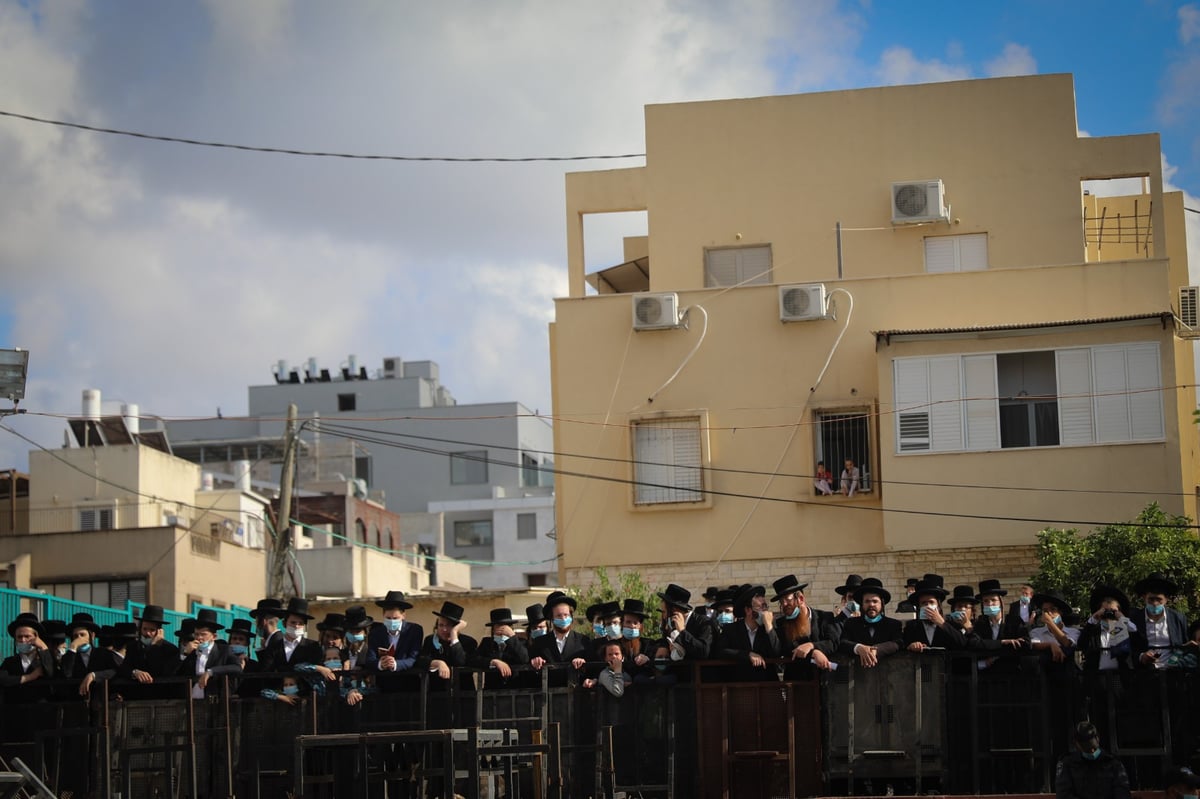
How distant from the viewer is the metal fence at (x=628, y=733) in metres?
14.9

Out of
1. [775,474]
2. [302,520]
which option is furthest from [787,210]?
[302,520]

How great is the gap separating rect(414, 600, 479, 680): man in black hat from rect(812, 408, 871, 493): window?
13.4 m

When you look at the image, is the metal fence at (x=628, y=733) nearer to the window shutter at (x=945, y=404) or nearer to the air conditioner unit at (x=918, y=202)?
the window shutter at (x=945, y=404)

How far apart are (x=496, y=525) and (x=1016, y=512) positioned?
51.1 meters

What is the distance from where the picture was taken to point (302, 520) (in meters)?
60.0

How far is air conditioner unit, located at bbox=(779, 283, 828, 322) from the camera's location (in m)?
29.2

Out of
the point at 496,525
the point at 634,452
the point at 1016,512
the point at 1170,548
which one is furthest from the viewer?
the point at 496,525

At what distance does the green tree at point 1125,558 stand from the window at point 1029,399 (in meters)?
2.23

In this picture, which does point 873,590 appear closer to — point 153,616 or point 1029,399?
point 153,616

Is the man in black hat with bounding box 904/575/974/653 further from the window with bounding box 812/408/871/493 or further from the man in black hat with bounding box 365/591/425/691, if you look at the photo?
the window with bounding box 812/408/871/493

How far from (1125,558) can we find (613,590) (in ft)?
27.5

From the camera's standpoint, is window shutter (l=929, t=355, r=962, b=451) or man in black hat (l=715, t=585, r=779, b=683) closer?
man in black hat (l=715, t=585, r=779, b=683)

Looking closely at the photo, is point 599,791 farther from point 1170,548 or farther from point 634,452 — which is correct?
point 634,452

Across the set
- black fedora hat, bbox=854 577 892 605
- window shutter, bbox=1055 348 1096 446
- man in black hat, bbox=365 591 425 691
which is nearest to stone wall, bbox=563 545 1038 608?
window shutter, bbox=1055 348 1096 446
